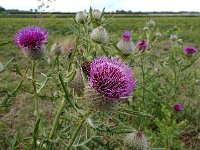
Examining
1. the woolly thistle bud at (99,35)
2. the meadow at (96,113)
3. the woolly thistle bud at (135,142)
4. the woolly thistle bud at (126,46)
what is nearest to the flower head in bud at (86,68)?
the meadow at (96,113)

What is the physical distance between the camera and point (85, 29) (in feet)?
11.1

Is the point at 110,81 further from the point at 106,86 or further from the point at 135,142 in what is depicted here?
the point at 135,142

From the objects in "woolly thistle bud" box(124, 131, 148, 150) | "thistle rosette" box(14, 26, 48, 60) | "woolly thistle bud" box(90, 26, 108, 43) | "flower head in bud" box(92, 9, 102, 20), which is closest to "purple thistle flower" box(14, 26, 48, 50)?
"thistle rosette" box(14, 26, 48, 60)

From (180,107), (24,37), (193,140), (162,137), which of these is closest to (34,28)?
(24,37)

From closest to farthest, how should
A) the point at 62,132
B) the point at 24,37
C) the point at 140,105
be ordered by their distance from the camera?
the point at 62,132
the point at 24,37
the point at 140,105

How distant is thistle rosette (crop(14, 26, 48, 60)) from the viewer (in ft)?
9.53

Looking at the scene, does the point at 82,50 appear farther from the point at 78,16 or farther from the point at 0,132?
the point at 0,132

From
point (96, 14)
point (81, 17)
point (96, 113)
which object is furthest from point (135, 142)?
point (81, 17)

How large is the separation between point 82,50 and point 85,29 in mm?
428

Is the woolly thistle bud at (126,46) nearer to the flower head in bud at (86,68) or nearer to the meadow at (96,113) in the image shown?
the meadow at (96,113)

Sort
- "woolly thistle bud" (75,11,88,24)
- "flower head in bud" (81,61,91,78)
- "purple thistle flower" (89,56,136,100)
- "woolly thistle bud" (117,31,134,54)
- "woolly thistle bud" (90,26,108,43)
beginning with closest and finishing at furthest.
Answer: "purple thistle flower" (89,56,136,100) < "flower head in bud" (81,61,91,78) < "woolly thistle bud" (90,26,108,43) < "woolly thistle bud" (117,31,134,54) < "woolly thistle bud" (75,11,88,24)

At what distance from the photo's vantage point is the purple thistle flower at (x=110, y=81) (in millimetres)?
2074

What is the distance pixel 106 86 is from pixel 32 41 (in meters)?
1.04

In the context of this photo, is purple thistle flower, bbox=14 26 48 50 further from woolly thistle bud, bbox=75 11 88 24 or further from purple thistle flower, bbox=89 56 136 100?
purple thistle flower, bbox=89 56 136 100
